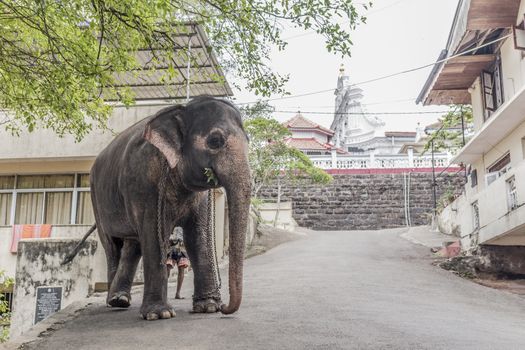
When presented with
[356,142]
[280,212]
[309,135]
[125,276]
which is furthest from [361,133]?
[125,276]

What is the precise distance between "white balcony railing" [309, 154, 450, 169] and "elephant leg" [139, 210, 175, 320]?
918 inches

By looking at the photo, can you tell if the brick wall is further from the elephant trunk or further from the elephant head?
the elephant trunk

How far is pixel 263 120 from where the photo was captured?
20859 mm

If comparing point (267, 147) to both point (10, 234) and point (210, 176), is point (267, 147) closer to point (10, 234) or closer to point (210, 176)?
point (10, 234)

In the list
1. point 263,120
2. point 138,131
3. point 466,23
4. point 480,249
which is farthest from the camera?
point 263,120

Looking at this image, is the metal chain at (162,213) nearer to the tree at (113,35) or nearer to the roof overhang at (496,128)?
the tree at (113,35)

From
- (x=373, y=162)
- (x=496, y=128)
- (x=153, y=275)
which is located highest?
(x=373, y=162)

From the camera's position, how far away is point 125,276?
21.4ft

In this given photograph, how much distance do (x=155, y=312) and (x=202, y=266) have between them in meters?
0.80

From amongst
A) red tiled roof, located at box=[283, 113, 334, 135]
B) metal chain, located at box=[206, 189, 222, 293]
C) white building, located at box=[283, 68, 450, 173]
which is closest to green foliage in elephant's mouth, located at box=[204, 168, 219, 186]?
metal chain, located at box=[206, 189, 222, 293]

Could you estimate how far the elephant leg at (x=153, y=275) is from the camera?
17.9 ft

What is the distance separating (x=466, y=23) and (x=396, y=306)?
7191 mm

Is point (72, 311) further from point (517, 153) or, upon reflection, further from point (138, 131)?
point (517, 153)

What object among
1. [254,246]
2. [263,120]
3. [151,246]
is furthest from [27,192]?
[151,246]
